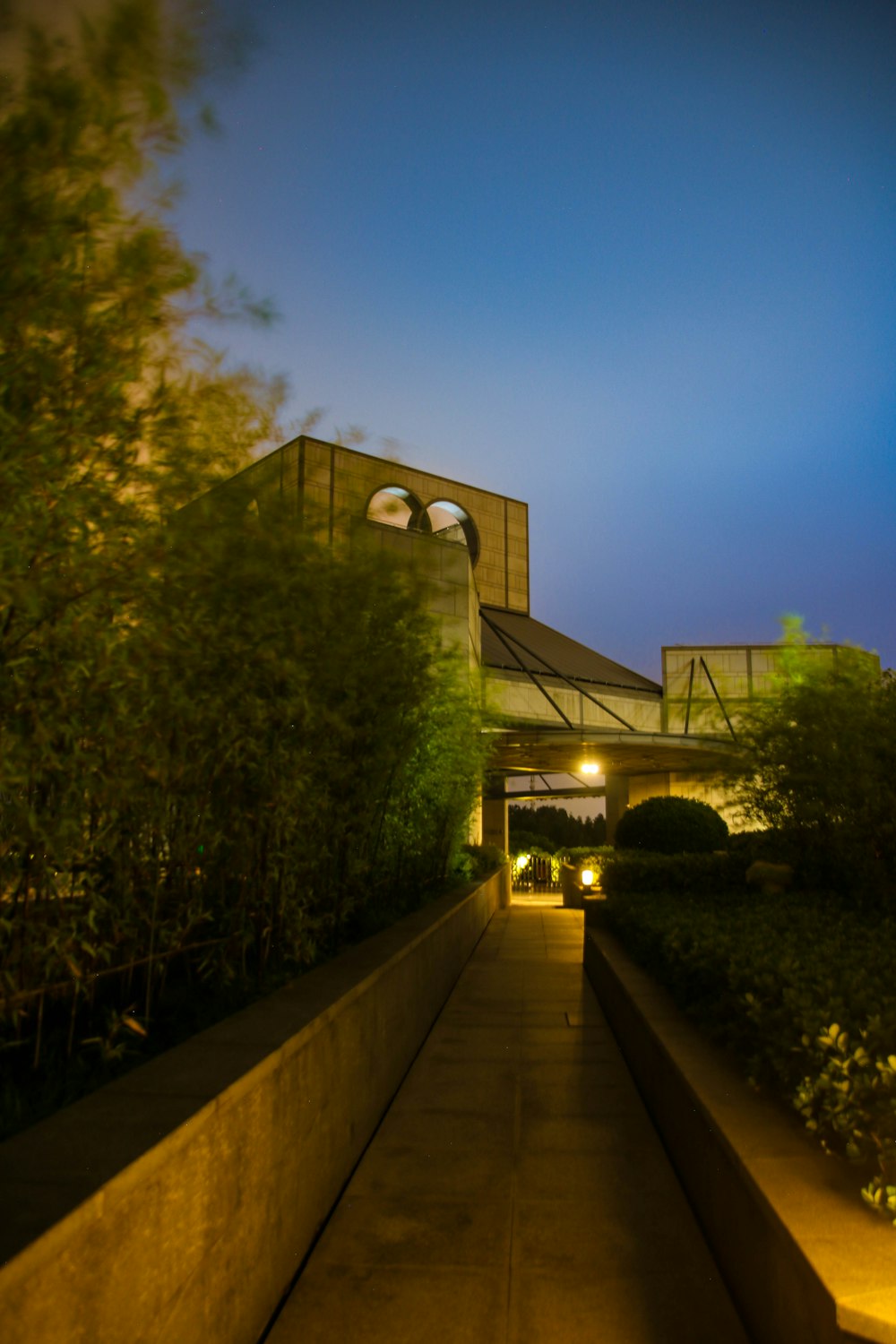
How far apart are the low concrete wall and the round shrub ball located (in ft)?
Answer: 30.9

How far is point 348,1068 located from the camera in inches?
126

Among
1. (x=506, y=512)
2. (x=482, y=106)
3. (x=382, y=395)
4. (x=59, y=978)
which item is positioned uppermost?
(x=382, y=395)

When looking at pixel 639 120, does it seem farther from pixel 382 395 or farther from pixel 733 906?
pixel 382 395

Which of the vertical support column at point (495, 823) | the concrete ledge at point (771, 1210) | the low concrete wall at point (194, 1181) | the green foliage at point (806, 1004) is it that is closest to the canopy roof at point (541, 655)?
the vertical support column at point (495, 823)

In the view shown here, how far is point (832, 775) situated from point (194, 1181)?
5748mm

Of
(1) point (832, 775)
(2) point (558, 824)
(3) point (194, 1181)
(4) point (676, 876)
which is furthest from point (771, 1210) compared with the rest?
(2) point (558, 824)

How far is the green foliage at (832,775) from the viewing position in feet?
20.3

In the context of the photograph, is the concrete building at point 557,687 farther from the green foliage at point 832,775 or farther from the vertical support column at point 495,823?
the green foliage at point 832,775

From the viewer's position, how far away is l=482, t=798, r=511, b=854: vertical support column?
21.8m

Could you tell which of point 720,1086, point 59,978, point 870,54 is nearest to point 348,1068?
point 59,978

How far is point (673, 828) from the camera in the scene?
12.3 meters

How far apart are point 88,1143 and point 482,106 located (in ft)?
25.2

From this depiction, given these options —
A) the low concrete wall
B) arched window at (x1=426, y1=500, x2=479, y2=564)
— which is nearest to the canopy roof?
arched window at (x1=426, y1=500, x2=479, y2=564)

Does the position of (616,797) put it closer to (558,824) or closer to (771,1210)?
(771,1210)
